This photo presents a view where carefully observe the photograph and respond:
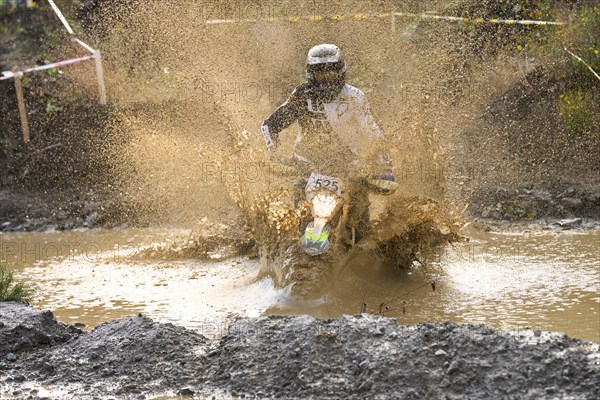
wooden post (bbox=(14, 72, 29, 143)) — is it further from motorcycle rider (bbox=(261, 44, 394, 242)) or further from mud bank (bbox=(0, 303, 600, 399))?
mud bank (bbox=(0, 303, 600, 399))

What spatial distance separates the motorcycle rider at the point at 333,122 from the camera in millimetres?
8469

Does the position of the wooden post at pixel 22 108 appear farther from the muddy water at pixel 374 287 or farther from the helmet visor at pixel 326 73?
the helmet visor at pixel 326 73

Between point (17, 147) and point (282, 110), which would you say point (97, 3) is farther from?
point (282, 110)

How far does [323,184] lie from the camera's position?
8266 mm

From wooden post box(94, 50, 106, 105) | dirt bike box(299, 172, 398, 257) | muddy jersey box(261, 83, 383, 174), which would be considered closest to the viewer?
dirt bike box(299, 172, 398, 257)

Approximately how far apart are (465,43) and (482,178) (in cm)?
351

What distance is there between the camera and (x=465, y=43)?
15484 millimetres

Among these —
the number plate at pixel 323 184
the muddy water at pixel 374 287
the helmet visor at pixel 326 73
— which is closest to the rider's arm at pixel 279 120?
the helmet visor at pixel 326 73

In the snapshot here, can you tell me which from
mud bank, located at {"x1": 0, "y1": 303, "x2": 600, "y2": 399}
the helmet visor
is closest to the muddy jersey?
the helmet visor

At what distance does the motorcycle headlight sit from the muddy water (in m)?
0.65

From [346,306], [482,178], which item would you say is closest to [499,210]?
[482,178]

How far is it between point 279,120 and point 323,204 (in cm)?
110

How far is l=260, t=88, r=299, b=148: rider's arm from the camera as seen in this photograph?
879 centimetres

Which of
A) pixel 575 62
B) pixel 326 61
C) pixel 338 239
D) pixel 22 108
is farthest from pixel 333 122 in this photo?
pixel 22 108
